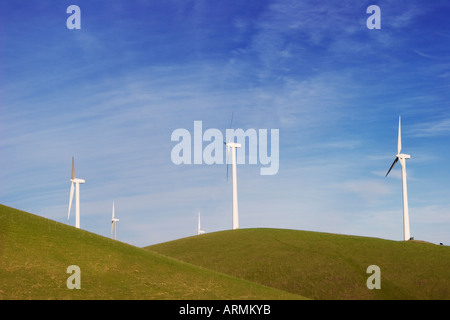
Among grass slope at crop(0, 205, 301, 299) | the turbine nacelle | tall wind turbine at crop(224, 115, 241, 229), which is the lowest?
grass slope at crop(0, 205, 301, 299)

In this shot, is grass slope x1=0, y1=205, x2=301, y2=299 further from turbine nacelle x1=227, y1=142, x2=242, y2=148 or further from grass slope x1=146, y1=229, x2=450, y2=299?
turbine nacelle x1=227, y1=142, x2=242, y2=148

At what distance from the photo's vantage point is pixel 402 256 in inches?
2918

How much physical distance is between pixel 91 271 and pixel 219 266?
29.0 metres

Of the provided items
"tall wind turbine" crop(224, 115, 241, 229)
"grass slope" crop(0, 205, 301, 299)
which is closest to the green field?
"grass slope" crop(0, 205, 301, 299)

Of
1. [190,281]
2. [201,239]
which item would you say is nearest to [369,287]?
[190,281]

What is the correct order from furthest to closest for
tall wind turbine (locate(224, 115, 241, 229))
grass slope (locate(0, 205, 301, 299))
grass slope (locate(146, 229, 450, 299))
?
tall wind turbine (locate(224, 115, 241, 229)) → grass slope (locate(146, 229, 450, 299)) → grass slope (locate(0, 205, 301, 299))

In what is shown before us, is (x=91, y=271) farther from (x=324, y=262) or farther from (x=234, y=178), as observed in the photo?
(x=234, y=178)

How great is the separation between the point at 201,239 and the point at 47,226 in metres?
42.2

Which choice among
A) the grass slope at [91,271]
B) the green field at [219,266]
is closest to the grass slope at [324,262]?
the green field at [219,266]

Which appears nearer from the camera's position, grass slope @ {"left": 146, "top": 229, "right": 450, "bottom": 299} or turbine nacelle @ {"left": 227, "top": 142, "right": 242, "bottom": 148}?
grass slope @ {"left": 146, "top": 229, "right": 450, "bottom": 299}

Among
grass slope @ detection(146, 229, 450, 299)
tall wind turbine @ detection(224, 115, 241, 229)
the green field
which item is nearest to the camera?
the green field

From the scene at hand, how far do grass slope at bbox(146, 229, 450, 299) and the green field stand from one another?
0.12 metres

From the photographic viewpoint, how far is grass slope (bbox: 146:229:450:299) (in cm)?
6169
